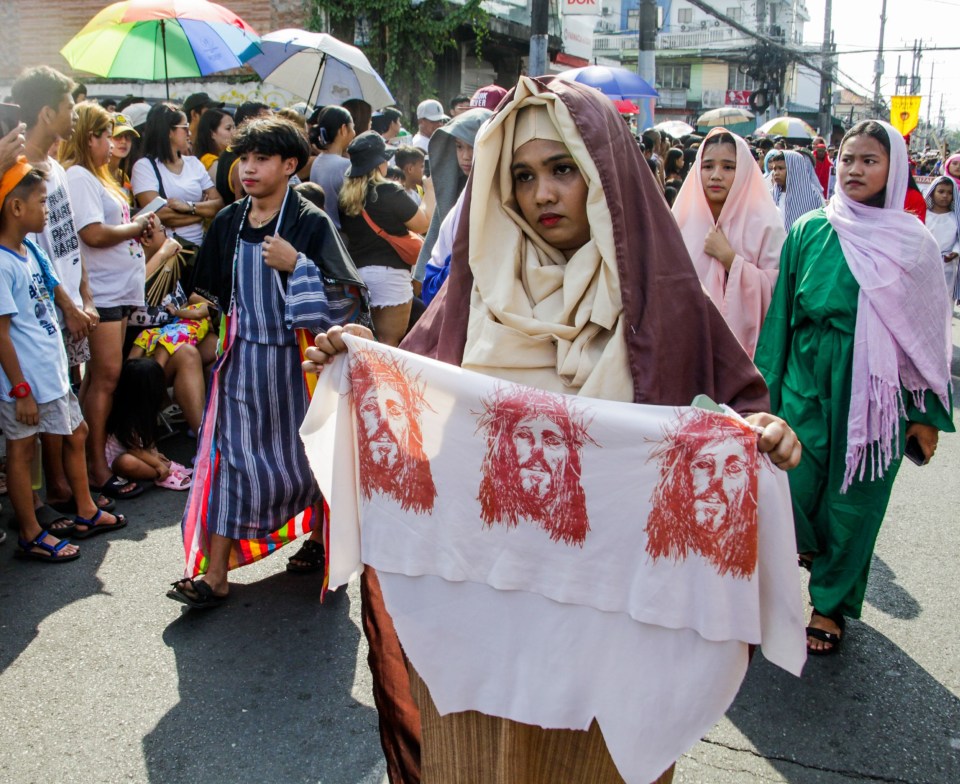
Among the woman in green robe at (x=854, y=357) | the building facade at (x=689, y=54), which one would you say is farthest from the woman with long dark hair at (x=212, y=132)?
the building facade at (x=689, y=54)

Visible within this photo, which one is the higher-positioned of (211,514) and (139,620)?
(211,514)

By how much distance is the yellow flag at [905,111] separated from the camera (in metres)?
26.7

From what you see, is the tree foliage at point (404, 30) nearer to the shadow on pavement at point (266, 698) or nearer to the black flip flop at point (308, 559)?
the black flip flop at point (308, 559)

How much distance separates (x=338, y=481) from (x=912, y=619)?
2882mm

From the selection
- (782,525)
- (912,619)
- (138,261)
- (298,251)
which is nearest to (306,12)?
(138,261)

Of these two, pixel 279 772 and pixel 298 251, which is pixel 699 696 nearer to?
pixel 279 772

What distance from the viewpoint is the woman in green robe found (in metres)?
3.45

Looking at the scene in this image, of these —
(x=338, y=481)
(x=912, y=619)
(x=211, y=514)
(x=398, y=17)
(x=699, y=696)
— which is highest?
(x=398, y=17)

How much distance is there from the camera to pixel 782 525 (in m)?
1.80

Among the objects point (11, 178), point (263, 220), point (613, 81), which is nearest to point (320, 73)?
point (613, 81)

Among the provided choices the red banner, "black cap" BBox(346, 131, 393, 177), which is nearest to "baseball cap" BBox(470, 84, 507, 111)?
"black cap" BBox(346, 131, 393, 177)

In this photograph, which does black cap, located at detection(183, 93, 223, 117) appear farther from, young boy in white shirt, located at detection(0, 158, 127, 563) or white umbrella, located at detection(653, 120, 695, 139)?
white umbrella, located at detection(653, 120, 695, 139)

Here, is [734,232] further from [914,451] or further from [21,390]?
[21,390]

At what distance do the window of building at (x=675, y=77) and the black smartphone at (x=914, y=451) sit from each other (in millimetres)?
59423
